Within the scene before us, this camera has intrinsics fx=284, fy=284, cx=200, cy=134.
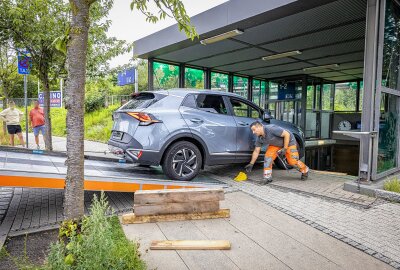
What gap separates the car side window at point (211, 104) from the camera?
6.00 m

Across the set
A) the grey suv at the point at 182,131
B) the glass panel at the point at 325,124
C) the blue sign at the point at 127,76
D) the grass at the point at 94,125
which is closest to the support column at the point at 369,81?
the grey suv at the point at 182,131

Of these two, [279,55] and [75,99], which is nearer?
[75,99]

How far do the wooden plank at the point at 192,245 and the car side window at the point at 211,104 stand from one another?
322cm

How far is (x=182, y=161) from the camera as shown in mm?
5523

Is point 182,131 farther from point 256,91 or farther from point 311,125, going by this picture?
point 311,125

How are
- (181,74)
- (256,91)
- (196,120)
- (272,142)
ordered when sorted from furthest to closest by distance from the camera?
(256,91), (181,74), (272,142), (196,120)

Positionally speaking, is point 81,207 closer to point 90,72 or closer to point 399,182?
point 399,182

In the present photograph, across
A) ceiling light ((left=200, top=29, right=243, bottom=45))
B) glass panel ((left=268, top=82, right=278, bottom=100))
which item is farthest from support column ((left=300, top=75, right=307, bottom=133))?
ceiling light ((left=200, top=29, right=243, bottom=45))

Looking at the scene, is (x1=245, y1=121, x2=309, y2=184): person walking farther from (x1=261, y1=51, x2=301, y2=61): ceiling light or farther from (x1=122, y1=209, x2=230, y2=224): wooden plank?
(x1=261, y1=51, x2=301, y2=61): ceiling light

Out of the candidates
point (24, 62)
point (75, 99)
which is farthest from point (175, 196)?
point (24, 62)

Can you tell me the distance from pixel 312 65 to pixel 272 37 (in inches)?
185

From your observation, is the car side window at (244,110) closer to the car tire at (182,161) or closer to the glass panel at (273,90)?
the car tire at (182,161)

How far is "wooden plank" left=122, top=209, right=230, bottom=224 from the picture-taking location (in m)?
3.84

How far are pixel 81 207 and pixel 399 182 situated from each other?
538 cm
